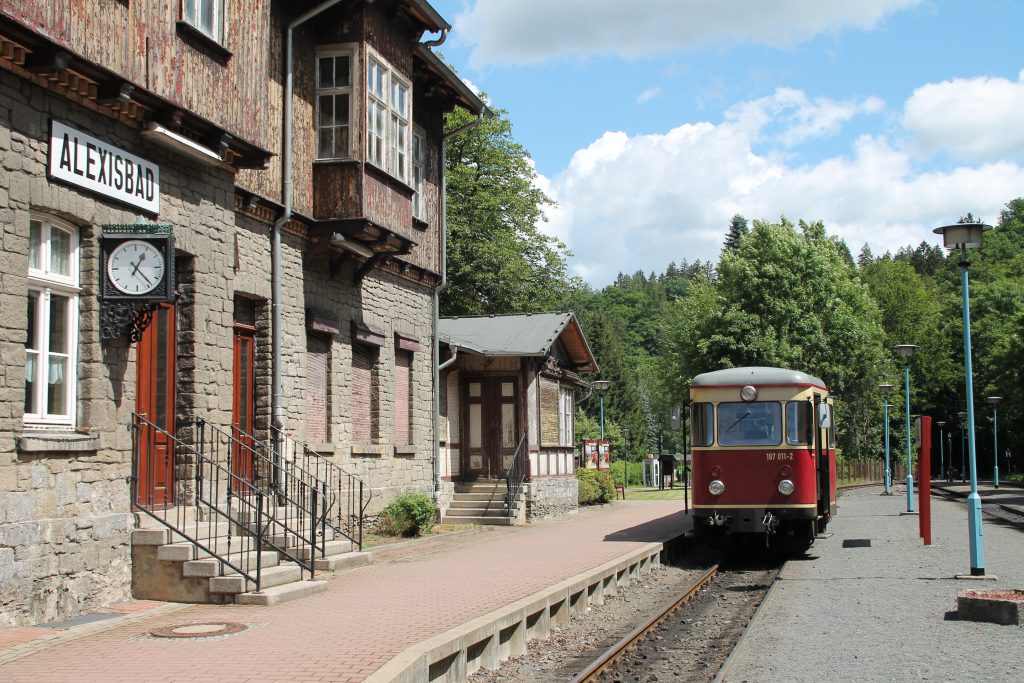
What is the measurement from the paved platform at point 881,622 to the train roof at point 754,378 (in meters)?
2.96

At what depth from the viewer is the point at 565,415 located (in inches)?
1168

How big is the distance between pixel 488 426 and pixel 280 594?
15.2 m

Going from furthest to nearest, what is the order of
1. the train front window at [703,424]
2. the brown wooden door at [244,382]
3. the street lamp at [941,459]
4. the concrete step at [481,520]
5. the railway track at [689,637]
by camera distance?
1. the street lamp at [941,459]
2. the concrete step at [481,520]
3. the train front window at [703,424]
4. the brown wooden door at [244,382]
5. the railway track at [689,637]

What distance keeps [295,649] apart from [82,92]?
19.1ft

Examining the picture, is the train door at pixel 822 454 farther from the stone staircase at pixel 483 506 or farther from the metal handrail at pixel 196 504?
the metal handrail at pixel 196 504

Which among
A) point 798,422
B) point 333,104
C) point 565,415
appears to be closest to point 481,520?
point 565,415

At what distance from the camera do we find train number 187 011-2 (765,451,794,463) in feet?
56.3

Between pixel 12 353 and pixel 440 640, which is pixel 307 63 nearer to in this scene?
pixel 12 353

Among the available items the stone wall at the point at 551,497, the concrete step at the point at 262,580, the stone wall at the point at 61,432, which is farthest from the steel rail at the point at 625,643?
the stone wall at the point at 551,497

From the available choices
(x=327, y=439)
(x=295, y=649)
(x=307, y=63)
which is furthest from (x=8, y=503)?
(x=307, y=63)

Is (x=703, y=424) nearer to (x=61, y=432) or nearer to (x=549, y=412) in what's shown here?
(x=549, y=412)

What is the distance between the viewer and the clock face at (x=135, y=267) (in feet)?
35.0

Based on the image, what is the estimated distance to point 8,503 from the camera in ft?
30.4

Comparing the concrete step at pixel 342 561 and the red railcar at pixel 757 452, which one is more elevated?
the red railcar at pixel 757 452
